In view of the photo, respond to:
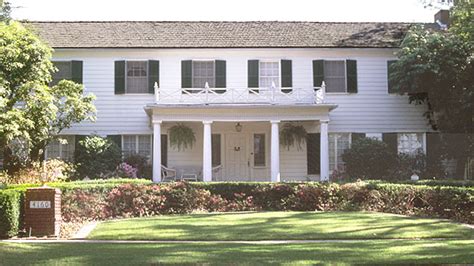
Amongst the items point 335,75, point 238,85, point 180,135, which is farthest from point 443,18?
point 180,135

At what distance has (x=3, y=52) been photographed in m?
23.9

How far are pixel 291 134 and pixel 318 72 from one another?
3002 millimetres

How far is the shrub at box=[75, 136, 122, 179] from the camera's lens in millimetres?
26828

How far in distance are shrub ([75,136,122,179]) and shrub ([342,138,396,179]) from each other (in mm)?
9505

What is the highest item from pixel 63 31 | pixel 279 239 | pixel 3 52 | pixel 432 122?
pixel 63 31

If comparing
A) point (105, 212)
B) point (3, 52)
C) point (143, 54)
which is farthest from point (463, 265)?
point (143, 54)

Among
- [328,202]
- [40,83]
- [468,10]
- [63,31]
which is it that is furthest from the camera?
[63,31]

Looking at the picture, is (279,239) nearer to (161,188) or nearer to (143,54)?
(161,188)

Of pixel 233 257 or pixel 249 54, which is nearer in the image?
pixel 233 257

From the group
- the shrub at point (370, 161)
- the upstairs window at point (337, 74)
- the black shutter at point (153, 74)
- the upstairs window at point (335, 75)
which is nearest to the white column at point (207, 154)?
the black shutter at point (153, 74)

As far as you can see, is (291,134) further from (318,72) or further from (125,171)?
(125,171)

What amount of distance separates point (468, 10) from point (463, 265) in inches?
768

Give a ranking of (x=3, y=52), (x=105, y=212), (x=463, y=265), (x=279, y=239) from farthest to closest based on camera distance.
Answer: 1. (x=3, y=52)
2. (x=105, y=212)
3. (x=279, y=239)
4. (x=463, y=265)

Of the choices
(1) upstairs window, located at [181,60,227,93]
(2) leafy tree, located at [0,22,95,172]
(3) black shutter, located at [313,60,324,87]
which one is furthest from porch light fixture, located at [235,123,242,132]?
(2) leafy tree, located at [0,22,95,172]
